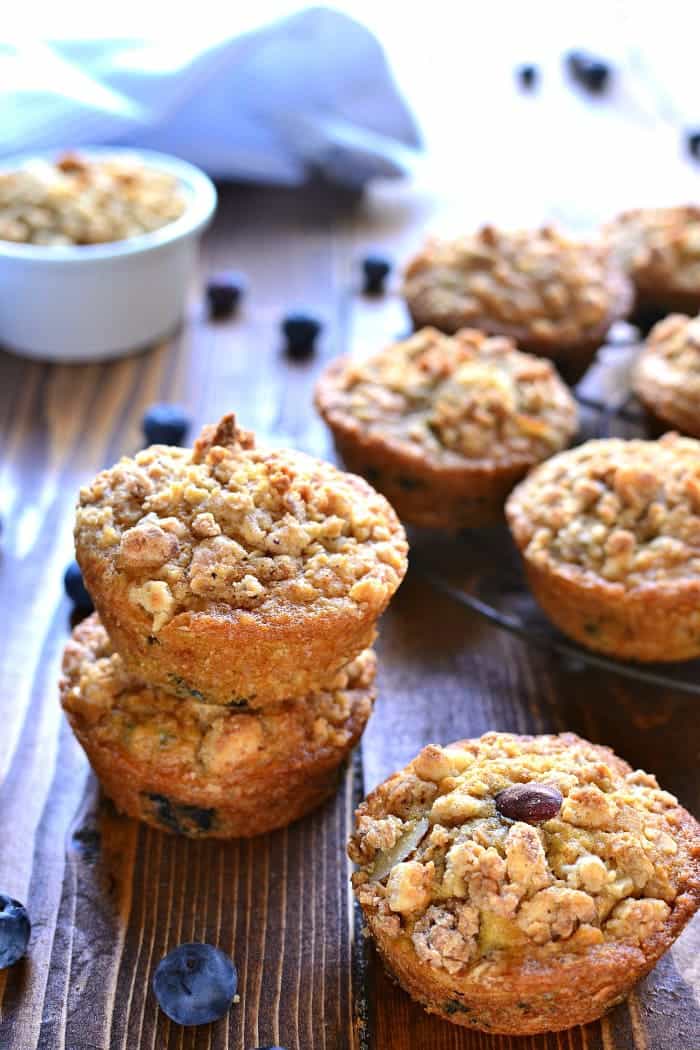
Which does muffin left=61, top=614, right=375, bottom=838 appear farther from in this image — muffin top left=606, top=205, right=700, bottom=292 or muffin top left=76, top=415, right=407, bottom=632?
muffin top left=606, top=205, right=700, bottom=292

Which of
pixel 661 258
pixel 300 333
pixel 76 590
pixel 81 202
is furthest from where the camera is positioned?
pixel 300 333

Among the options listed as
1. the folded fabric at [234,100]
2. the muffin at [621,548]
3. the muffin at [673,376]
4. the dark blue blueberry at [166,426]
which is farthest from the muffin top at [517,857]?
the folded fabric at [234,100]

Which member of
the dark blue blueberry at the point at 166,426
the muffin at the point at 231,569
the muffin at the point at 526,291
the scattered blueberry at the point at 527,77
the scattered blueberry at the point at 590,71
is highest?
the muffin at the point at 231,569

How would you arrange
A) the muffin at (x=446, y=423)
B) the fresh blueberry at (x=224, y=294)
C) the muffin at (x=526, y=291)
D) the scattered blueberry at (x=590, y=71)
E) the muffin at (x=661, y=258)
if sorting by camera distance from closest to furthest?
the muffin at (x=446, y=423), the muffin at (x=526, y=291), the muffin at (x=661, y=258), the fresh blueberry at (x=224, y=294), the scattered blueberry at (x=590, y=71)

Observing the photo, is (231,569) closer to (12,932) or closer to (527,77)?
(12,932)

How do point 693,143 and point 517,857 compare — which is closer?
point 517,857

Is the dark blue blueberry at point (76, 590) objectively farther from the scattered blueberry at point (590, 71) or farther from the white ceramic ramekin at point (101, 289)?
the scattered blueberry at point (590, 71)

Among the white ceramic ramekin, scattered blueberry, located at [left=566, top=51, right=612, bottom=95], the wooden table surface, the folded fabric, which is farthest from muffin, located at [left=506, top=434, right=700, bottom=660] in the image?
scattered blueberry, located at [left=566, top=51, right=612, bottom=95]

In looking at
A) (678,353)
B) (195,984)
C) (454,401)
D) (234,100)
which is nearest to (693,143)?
(234,100)

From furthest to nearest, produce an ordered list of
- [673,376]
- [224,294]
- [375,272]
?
[375,272]
[224,294]
[673,376]
